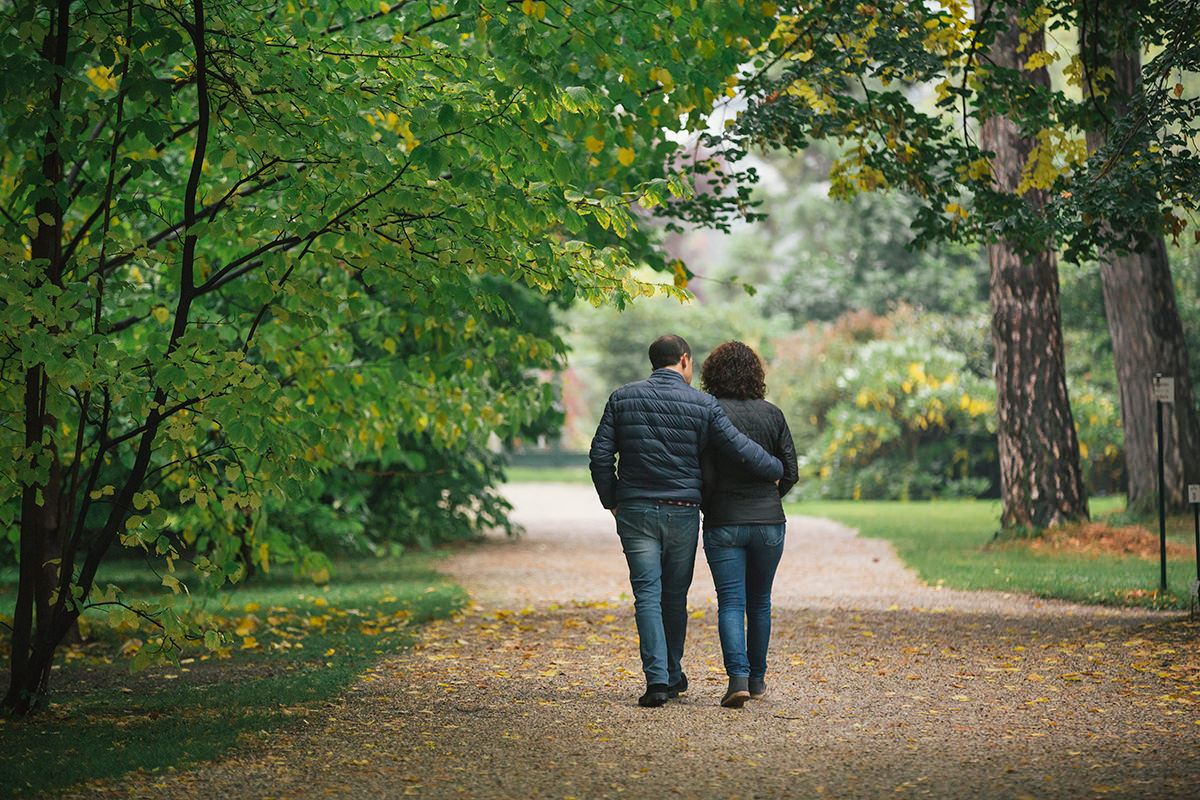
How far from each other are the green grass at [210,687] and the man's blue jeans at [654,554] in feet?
5.73

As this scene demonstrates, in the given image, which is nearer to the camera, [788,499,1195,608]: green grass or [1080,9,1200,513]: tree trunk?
[788,499,1195,608]: green grass

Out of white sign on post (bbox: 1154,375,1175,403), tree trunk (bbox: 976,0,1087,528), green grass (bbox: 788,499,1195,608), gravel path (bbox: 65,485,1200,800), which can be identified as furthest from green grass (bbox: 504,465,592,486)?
gravel path (bbox: 65,485,1200,800)

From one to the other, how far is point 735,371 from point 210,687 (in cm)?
346

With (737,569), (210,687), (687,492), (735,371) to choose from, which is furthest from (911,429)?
(210,687)

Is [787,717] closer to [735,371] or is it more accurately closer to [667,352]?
[735,371]

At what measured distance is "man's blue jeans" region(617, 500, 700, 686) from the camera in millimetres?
6074

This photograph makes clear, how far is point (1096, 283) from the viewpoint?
2502cm

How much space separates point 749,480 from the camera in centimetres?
612

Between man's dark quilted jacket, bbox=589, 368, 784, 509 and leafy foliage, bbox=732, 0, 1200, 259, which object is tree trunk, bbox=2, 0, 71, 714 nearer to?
man's dark quilted jacket, bbox=589, 368, 784, 509

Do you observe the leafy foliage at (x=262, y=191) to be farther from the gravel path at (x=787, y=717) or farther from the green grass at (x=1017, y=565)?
the green grass at (x=1017, y=565)

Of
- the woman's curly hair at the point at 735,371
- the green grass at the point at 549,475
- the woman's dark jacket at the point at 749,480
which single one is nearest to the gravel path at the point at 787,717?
the woman's dark jacket at the point at 749,480

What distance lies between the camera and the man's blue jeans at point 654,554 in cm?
607

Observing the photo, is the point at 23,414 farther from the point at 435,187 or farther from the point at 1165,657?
the point at 1165,657

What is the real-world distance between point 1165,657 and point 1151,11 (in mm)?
4347
